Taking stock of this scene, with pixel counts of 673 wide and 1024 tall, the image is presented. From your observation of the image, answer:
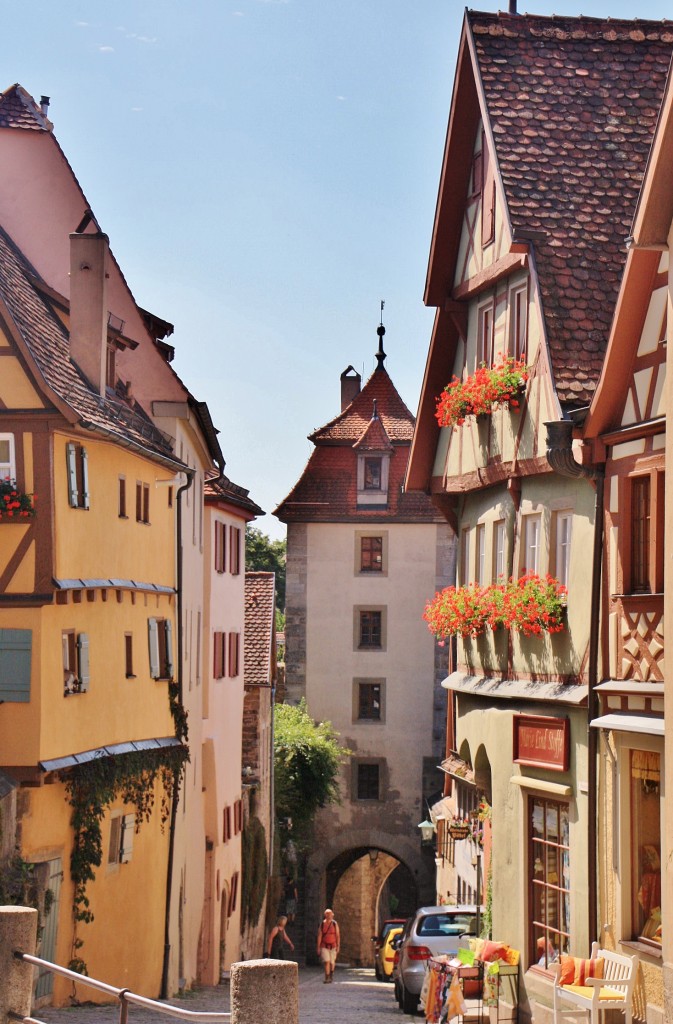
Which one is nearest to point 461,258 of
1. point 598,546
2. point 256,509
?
point 598,546

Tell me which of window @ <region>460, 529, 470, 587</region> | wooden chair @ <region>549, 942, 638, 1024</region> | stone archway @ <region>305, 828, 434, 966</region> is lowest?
stone archway @ <region>305, 828, 434, 966</region>

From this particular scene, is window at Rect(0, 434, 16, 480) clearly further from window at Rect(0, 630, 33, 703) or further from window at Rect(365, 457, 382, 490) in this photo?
window at Rect(365, 457, 382, 490)

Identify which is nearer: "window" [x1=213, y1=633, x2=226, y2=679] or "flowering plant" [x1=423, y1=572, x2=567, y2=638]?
"flowering plant" [x1=423, y1=572, x2=567, y2=638]

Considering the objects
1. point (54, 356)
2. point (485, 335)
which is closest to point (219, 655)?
point (54, 356)

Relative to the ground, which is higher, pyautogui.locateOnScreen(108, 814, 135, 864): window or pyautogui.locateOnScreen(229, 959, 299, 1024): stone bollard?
pyautogui.locateOnScreen(229, 959, 299, 1024): stone bollard

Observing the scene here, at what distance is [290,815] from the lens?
157 feet

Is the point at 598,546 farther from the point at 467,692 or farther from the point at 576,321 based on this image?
the point at 467,692

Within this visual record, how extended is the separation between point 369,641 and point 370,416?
756 centimetres

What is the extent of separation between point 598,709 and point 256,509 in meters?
22.0

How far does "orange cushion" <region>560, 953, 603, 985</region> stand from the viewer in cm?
1560

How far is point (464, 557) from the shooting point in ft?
72.1

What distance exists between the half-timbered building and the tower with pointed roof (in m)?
28.2

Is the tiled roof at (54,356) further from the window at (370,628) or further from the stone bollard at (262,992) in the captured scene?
the window at (370,628)

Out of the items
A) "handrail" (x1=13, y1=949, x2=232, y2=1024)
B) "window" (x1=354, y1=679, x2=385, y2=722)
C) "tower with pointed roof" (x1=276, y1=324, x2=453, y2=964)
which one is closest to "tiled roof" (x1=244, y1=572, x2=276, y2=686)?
"tower with pointed roof" (x1=276, y1=324, x2=453, y2=964)
